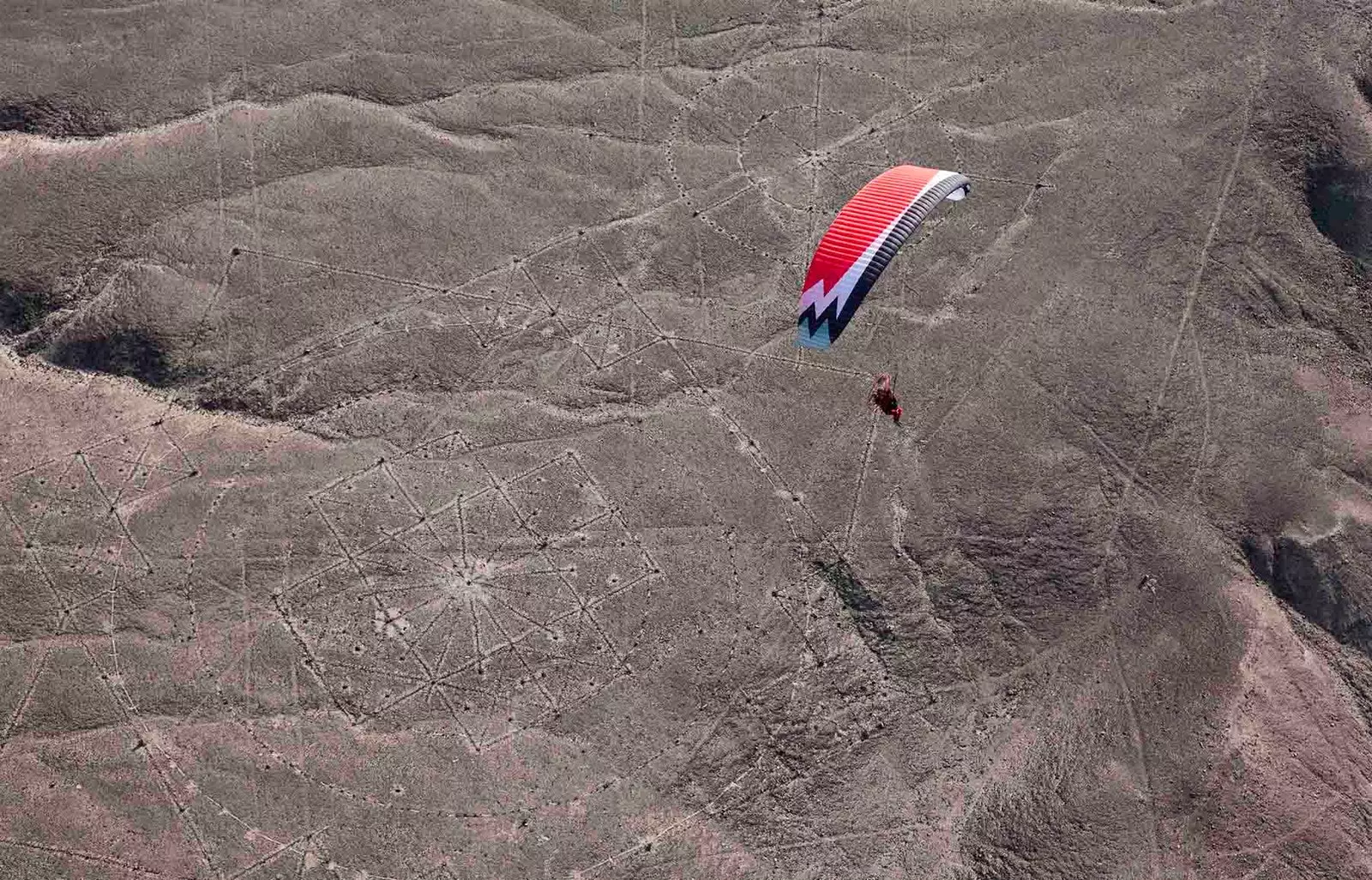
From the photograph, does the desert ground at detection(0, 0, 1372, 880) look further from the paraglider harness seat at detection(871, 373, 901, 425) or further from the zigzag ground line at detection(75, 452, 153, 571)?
the paraglider harness seat at detection(871, 373, 901, 425)

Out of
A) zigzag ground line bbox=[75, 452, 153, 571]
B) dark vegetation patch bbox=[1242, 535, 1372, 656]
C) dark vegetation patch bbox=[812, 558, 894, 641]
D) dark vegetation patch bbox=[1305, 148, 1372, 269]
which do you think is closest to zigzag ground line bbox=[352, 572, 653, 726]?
dark vegetation patch bbox=[812, 558, 894, 641]

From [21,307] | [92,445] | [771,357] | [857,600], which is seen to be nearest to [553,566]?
[857,600]

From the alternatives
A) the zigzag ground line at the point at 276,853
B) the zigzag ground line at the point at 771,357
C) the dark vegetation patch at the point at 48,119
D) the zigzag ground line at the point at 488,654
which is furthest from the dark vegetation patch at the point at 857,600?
the dark vegetation patch at the point at 48,119

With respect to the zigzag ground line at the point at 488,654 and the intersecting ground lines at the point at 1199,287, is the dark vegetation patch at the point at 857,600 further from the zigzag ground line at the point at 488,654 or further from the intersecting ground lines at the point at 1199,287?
the intersecting ground lines at the point at 1199,287

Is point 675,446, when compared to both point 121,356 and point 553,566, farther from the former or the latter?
point 121,356

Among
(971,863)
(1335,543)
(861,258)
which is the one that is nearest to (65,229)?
(861,258)

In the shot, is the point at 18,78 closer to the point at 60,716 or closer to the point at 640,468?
the point at 60,716
